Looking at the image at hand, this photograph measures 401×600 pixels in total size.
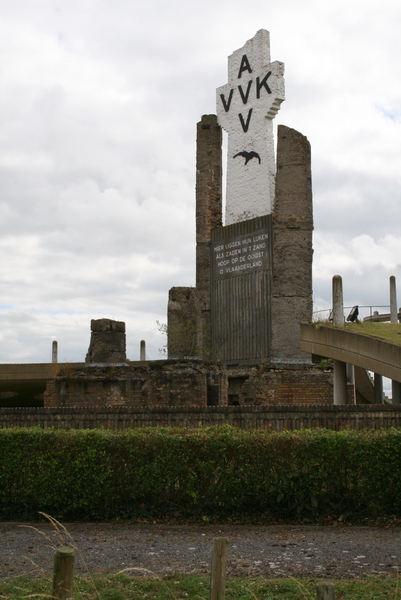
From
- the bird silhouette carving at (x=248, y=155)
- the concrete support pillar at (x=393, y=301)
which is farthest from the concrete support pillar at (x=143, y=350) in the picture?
the bird silhouette carving at (x=248, y=155)

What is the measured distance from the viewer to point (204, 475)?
8469 mm

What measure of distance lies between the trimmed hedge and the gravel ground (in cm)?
34

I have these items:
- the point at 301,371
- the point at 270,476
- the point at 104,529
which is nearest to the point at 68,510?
the point at 104,529

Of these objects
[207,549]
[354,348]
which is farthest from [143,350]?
[207,549]

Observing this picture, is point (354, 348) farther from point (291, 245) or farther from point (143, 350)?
point (143, 350)

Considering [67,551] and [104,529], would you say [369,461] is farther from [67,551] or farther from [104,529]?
[67,551]

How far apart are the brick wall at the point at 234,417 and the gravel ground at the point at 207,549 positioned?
2766mm

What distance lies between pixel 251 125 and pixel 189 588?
18.0 meters

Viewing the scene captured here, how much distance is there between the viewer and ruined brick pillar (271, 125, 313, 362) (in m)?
19.8

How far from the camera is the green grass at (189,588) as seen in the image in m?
5.18

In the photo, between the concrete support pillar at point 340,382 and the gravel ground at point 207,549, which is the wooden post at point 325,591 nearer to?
the gravel ground at point 207,549

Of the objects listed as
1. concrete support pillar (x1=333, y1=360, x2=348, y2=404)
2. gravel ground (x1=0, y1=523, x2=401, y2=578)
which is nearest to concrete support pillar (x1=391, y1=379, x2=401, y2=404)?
concrete support pillar (x1=333, y1=360, x2=348, y2=404)

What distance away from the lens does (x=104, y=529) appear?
8141 millimetres

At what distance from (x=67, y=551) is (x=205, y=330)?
18.3 m
